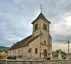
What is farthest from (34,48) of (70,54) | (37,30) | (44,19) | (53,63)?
(53,63)

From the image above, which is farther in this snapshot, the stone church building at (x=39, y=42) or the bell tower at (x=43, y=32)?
the bell tower at (x=43, y=32)

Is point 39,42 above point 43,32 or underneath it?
underneath

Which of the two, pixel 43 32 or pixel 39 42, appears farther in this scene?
pixel 43 32

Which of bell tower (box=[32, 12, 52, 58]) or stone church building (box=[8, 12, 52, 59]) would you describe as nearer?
stone church building (box=[8, 12, 52, 59])

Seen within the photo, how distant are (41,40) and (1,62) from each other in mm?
26842

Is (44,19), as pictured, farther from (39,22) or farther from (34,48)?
(34,48)

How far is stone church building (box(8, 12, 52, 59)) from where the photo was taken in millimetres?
41228

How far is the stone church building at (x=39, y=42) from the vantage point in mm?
41228

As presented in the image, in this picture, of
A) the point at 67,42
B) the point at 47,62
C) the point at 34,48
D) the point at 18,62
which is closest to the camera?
the point at 18,62

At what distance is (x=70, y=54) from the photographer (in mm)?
27656

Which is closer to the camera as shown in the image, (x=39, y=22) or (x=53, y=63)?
(x=53, y=63)

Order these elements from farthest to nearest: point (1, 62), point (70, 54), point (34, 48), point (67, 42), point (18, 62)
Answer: point (34, 48)
point (67, 42)
point (70, 54)
point (18, 62)
point (1, 62)

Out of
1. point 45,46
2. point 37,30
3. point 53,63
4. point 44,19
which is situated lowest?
point 53,63

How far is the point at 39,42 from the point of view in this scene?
138 ft
